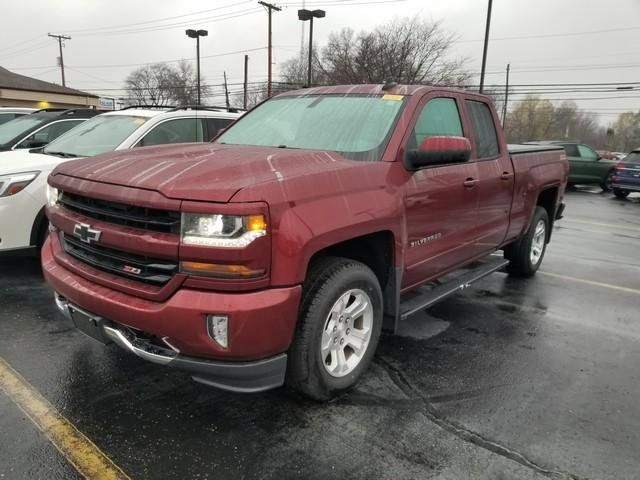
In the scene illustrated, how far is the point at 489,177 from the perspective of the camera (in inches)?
173

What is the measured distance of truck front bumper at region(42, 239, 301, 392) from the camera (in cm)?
238

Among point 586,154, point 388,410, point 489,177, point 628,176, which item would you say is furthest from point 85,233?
point 586,154

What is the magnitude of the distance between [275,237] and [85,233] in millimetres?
1122

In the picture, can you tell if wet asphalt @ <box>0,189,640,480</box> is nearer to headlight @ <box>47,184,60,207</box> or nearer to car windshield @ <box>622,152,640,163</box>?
headlight @ <box>47,184,60,207</box>

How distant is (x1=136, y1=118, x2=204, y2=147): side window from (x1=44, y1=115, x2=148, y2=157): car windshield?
202mm

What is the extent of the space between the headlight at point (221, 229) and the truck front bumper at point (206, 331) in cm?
24

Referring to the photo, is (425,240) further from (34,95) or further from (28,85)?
(28,85)

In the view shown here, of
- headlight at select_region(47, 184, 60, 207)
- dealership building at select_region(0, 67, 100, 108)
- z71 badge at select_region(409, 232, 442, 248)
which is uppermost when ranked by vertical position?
dealership building at select_region(0, 67, 100, 108)

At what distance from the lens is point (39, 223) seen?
488 centimetres

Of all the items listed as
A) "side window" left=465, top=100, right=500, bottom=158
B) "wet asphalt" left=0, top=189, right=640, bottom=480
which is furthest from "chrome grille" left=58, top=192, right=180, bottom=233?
"side window" left=465, top=100, right=500, bottom=158

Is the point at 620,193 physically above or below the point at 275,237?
below

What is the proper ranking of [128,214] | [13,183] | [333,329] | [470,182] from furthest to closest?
[13,183] → [470,182] → [333,329] → [128,214]

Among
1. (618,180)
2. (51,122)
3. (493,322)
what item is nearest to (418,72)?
(618,180)

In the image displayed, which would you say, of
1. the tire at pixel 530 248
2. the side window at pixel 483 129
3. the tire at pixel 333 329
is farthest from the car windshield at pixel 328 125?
the tire at pixel 530 248
